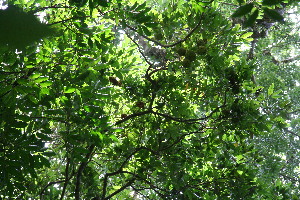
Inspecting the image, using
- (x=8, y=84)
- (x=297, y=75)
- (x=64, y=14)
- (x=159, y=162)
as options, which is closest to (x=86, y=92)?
(x=8, y=84)

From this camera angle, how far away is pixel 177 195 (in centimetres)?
352

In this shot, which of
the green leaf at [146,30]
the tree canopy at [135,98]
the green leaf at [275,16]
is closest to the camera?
the green leaf at [275,16]

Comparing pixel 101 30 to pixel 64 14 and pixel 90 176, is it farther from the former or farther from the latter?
pixel 90 176

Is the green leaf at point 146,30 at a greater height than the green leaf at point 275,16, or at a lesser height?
greater

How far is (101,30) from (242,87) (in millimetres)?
1470

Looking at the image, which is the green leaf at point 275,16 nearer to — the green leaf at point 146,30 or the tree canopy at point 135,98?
the tree canopy at point 135,98

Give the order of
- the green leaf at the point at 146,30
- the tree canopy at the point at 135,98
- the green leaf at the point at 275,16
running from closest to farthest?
the green leaf at the point at 275,16 → the tree canopy at the point at 135,98 → the green leaf at the point at 146,30

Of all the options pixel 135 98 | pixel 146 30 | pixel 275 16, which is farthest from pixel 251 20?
pixel 135 98

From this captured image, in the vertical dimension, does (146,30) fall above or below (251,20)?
above

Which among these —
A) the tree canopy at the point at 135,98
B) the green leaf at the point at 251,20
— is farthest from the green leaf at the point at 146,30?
the green leaf at the point at 251,20

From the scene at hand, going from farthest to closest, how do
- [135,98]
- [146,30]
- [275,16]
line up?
1. [135,98]
2. [146,30]
3. [275,16]

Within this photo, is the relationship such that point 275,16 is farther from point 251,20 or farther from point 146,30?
point 146,30

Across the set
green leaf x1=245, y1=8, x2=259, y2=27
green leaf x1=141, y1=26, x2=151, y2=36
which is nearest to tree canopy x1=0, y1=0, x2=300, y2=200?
green leaf x1=141, y1=26, x2=151, y2=36

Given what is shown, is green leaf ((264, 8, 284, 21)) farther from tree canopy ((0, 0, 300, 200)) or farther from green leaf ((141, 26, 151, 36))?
green leaf ((141, 26, 151, 36))
